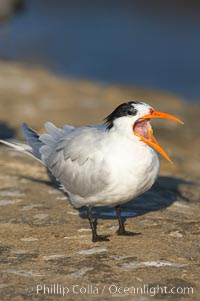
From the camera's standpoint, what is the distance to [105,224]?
5.59 metres

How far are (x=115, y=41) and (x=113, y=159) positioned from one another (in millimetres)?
13107

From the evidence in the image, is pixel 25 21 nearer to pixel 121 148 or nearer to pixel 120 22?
pixel 120 22

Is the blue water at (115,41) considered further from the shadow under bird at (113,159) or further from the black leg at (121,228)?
the shadow under bird at (113,159)

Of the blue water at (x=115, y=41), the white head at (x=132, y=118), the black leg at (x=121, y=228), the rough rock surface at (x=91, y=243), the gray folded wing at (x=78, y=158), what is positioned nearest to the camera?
the rough rock surface at (x=91, y=243)

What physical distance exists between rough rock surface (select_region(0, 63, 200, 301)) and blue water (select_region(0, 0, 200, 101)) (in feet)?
20.2

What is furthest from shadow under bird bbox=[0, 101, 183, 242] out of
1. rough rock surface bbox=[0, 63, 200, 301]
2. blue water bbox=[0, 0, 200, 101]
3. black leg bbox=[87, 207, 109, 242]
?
blue water bbox=[0, 0, 200, 101]

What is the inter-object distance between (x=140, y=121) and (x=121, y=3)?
19293mm

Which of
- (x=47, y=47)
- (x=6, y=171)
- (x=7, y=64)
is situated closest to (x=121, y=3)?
(x=47, y=47)

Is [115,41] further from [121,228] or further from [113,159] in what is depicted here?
[113,159]

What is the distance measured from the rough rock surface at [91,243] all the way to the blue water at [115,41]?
20.2 ft

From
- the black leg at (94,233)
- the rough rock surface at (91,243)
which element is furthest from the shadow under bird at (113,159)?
the rough rock surface at (91,243)

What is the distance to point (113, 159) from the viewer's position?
4891 millimetres

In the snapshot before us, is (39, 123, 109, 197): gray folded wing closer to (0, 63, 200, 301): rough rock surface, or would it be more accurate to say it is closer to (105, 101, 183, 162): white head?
(105, 101, 183, 162): white head

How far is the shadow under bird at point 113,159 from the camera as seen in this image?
4879 mm
